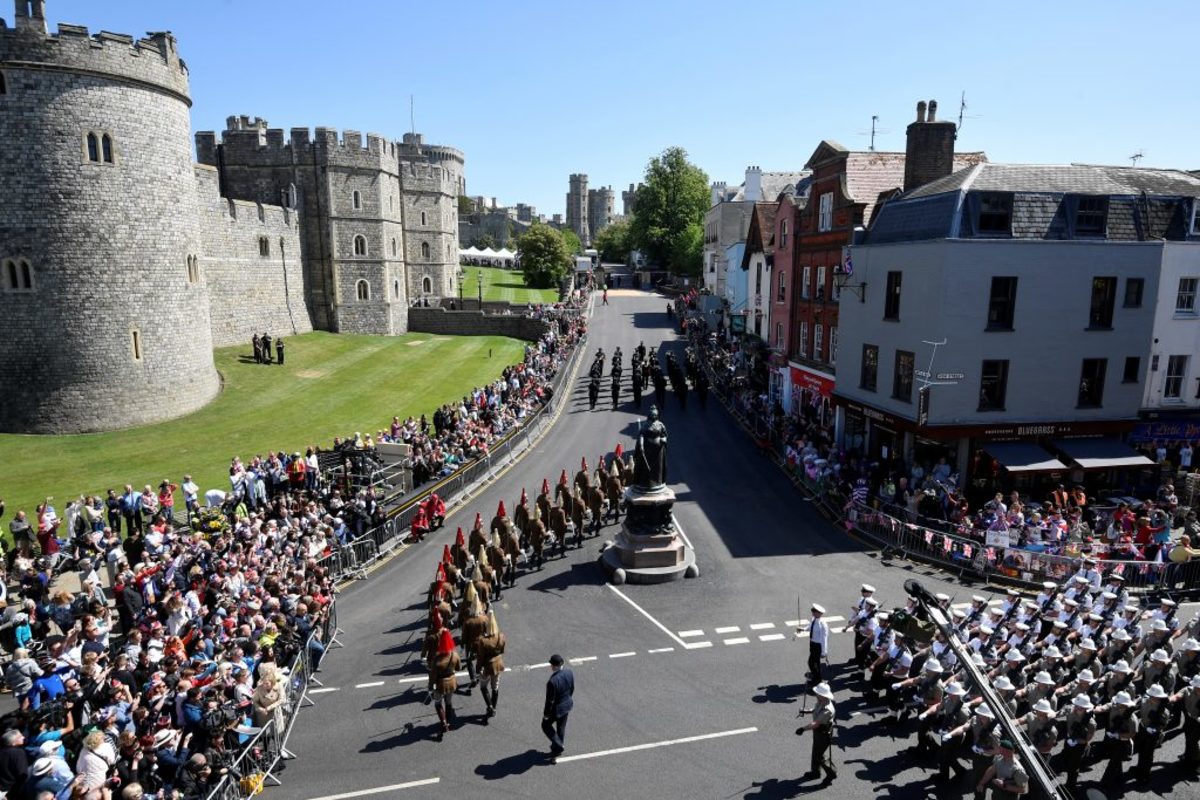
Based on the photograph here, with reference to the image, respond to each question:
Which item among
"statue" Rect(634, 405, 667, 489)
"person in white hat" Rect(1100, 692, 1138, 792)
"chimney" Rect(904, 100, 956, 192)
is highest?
"chimney" Rect(904, 100, 956, 192)

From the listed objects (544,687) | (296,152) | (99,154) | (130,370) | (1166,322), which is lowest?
(544,687)

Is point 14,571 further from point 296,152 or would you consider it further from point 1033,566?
point 296,152

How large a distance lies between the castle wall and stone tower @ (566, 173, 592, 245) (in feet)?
490

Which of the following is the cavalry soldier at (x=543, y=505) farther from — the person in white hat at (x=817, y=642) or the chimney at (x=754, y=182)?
the chimney at (x=754, y=182)

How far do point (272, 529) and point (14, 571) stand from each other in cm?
532

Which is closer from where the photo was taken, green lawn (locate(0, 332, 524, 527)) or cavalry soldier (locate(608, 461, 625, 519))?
cavalry soldier (locate(608, 461, 625, 519))

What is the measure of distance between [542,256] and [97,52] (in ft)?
189

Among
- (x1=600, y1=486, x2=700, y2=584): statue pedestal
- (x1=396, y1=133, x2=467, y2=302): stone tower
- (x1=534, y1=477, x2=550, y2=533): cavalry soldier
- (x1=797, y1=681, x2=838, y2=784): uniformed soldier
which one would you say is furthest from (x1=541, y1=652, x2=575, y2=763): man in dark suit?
(x1=396, y1=133, x2=467, y2=302): stone tower

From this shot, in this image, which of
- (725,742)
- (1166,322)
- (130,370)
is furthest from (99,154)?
(1166,322)

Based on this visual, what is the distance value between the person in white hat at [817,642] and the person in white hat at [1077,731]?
3476 millimetres

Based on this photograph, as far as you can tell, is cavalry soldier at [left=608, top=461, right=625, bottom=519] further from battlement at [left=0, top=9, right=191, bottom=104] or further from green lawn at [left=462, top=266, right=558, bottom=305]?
green lawn at [left=462, top=266, right=558, bottom=305]

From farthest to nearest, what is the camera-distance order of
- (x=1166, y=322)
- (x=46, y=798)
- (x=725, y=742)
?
(x=1166, y=322), (x=725, y=742), (x=46, y=798)

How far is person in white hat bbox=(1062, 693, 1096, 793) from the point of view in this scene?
32.5 ft

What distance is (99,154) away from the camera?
29.1 meters
